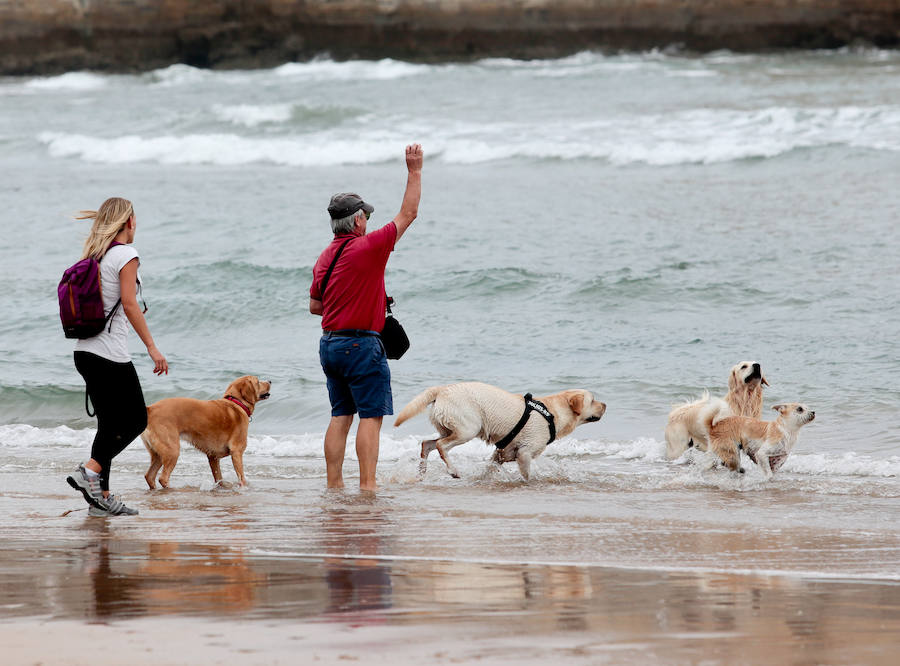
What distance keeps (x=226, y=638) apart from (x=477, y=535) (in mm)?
2366

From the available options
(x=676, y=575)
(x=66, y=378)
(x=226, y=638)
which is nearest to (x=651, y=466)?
(x=676, y=575)

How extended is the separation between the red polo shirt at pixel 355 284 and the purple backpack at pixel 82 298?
135 centimetres

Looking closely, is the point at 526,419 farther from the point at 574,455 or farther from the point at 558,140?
the point at 558,140

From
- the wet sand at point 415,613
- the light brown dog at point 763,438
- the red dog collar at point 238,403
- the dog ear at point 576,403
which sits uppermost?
the wet sand at point 415,613

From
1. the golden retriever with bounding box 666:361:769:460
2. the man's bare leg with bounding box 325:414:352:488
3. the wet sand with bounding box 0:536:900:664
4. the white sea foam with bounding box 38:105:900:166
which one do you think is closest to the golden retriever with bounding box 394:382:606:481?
the man's bare leg with bounding box 325:414:352:488

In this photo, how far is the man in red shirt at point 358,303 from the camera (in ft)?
22.6

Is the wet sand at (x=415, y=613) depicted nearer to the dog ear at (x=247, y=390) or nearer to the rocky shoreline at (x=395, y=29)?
the dog ear at (x=247, y=390)

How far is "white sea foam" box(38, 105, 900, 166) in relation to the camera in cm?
2419

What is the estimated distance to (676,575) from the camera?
190 inches

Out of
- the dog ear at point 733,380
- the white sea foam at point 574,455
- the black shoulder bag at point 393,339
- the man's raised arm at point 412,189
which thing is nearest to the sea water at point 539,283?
the white sea foam at point 574,455

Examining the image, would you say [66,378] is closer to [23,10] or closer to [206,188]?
[206,188]

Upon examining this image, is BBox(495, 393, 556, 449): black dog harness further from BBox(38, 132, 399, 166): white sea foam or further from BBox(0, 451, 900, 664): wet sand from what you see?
BBox(38, 132, 399, 166): white sea foam

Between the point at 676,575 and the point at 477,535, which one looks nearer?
the point at 676,575

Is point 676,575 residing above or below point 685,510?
above
